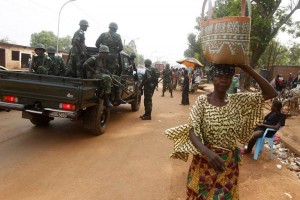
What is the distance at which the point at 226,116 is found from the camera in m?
2.13

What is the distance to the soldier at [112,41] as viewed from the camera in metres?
7.41

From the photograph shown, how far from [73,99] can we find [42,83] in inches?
27.2

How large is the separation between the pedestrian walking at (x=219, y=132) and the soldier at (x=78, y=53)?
5.08 m

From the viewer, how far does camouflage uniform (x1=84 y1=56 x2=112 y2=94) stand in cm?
620

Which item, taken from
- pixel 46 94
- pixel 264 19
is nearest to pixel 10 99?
pixel 46 94

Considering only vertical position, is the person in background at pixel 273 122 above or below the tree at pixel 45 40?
below

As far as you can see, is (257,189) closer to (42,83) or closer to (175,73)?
(42,83)

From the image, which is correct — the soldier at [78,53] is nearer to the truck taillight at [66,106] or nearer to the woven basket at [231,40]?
the truck taillight at [66,106]

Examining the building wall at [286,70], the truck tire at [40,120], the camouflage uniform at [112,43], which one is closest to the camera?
the truck tire at [40,120]

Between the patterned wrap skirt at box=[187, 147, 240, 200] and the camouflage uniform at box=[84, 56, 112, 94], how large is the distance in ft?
13.8

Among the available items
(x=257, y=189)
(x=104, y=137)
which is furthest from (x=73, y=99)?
(x=257, y=189)

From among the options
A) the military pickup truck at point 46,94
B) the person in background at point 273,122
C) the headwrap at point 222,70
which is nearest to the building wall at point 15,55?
the military pickup truck at point 46,94

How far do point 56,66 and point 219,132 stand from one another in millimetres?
5959

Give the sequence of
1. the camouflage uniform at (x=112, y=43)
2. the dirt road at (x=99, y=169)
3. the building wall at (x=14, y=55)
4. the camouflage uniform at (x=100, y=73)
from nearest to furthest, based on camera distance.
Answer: the dirt road at (x=99, y=169) < the camouflage uniform at (x=100, y=73) < the camouflage uniform at (x=112, y=43) < the building wall at (x=14, y=55)
